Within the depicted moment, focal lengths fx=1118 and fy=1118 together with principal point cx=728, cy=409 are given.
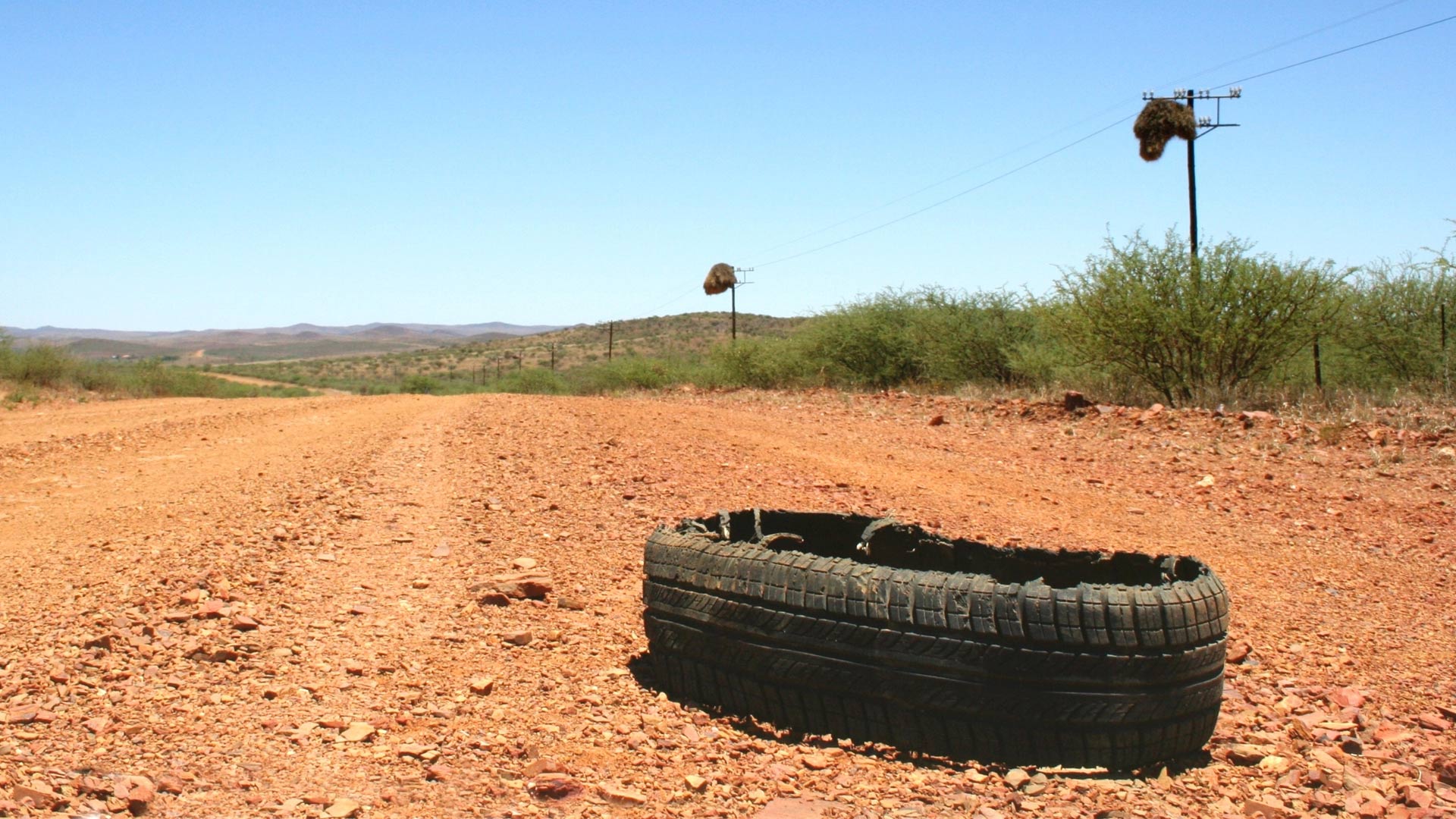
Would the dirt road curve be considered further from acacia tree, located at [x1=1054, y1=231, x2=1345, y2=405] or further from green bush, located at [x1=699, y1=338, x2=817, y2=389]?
green bush, located at [x1=699, y1=338, x2=817, y2=389]

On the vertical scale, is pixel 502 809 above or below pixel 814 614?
below

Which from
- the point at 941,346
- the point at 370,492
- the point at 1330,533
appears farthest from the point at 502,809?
the point at 941,346

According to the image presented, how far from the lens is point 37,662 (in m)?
4.38

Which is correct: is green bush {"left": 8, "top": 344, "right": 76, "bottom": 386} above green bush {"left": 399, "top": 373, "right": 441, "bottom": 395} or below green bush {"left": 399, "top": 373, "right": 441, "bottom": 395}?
above

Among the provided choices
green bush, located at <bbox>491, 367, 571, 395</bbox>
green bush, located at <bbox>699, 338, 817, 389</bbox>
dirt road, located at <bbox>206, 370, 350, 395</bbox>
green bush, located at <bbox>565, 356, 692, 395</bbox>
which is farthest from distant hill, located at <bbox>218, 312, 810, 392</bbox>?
green bush, located at <bbox>699, 338, 817, 389</bbox>

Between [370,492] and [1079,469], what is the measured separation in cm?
685

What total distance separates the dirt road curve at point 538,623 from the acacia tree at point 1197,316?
21.7 feet

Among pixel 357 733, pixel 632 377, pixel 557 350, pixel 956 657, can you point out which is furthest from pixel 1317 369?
pixel 557 350

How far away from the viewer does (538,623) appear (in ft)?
17.4

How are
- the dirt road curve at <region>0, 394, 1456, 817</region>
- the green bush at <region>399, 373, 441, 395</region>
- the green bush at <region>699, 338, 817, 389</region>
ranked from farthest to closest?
the green bush at <region>399, 373, 441, 395</region>, the green bush at <region>699, 338, 817, 389</region>, the dirt road curve at <region>0, 394, 1456, 817</region>

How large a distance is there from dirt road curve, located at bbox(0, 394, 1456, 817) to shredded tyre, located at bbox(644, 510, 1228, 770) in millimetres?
137

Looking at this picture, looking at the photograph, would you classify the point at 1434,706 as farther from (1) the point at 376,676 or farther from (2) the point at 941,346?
(2) the point at 941,346

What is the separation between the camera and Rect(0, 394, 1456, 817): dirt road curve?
3.60m

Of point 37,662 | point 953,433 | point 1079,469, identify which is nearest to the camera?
point 37,662
